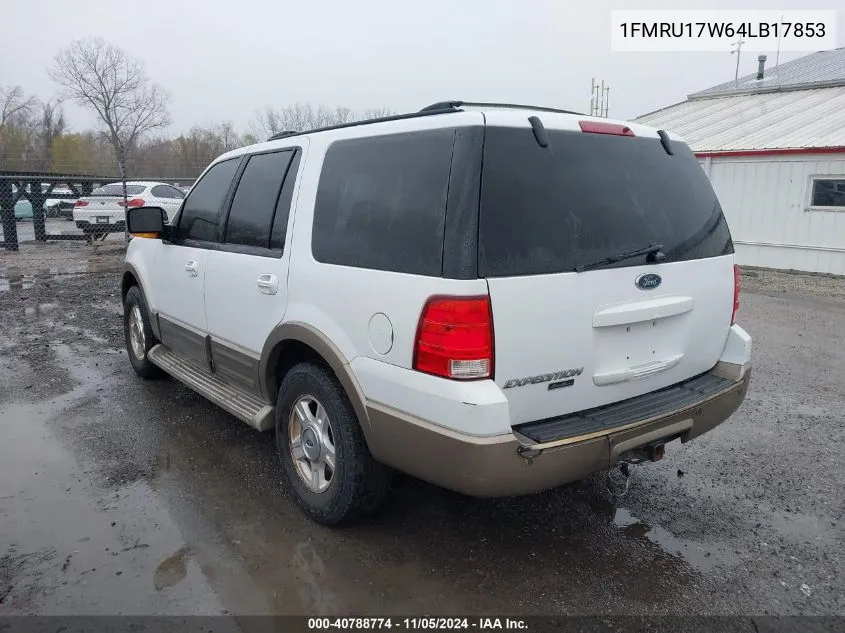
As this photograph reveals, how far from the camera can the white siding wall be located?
12.8 m

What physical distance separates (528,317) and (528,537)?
1.32 m


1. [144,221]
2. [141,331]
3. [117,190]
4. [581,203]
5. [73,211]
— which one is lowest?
[141,331]

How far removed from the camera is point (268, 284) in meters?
3.44

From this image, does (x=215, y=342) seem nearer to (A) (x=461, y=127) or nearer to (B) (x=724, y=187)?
(A) (x=461, y=127)

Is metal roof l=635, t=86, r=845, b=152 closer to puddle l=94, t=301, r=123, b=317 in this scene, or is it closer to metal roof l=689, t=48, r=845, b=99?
metal roof l=689, t=48, r=845, b=99

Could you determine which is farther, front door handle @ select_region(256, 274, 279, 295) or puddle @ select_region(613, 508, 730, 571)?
front door handle @ select_region(256, 274, 279, 295)

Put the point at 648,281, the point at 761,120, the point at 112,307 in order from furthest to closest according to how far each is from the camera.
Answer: the point at 761,120 → the point at 112,307 → the point at 648,281

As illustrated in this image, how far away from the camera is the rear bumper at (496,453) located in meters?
2.45

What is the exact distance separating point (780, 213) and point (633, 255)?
12947mm

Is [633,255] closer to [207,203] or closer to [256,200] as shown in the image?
[256,200]

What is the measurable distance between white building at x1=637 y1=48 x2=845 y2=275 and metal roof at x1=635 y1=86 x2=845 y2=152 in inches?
1.0

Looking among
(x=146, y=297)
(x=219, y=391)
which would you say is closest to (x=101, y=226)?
(x=146, y=297)

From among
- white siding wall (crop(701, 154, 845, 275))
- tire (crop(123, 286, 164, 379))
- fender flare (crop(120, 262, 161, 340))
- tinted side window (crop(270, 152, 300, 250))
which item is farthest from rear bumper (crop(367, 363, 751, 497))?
white siding wall (crop(701, 154, 845, 275))

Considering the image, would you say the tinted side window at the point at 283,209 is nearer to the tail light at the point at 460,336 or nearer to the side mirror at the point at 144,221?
the tail light at the point at 460,336
